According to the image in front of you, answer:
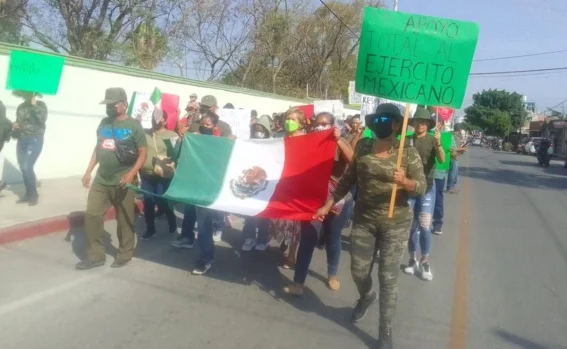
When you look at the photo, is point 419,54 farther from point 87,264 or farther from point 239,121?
point 239,121

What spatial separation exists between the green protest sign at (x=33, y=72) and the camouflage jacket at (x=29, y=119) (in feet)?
0.91

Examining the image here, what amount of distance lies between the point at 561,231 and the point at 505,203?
421 cm

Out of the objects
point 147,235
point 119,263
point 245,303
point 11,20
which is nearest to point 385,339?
point 245,303

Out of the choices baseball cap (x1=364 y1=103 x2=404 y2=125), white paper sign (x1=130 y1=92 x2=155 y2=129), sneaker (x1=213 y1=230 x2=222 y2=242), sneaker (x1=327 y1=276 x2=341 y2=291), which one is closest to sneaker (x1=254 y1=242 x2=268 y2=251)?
sneaker (x1=213 y1=230 x2=222 y2=242)

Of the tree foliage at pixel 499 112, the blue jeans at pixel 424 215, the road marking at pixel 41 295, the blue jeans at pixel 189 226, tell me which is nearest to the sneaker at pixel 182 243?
the blue jeans at pixel 189 226

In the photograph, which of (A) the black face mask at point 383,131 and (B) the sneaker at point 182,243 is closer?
(A) the black face mask at point 383,131

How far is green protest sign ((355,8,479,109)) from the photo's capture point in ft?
17.1

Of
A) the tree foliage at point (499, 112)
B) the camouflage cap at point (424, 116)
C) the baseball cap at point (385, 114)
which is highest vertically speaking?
the baseball cap at point (385, 114)

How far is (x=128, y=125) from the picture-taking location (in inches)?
260

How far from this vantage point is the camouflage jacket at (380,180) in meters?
4.93

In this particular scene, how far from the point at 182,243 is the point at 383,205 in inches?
143

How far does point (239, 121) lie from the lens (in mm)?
10398

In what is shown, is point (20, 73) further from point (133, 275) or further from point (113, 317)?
point (113, 317)

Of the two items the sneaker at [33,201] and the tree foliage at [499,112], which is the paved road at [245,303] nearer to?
the sneaker at [33,201]
